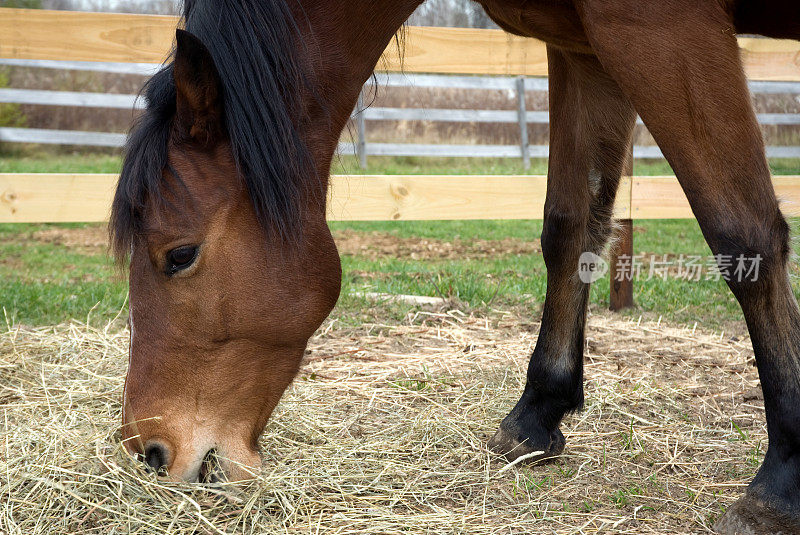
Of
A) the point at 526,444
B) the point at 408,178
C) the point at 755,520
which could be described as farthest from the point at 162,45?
the point at 755,520

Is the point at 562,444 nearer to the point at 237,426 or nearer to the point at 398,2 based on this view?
the point at 237,426

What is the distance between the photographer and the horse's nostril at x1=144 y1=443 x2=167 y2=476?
1.78 m

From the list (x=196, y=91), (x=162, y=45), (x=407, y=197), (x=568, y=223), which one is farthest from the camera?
(x=407, y=197)

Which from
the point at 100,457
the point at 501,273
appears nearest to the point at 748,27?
the point at 100,457

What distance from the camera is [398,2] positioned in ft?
6.56

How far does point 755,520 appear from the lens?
1804mm

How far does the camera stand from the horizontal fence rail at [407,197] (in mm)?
3992

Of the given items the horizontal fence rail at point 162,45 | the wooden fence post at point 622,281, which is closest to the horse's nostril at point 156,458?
the horizontal fence rail at point 162,45

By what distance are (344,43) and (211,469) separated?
1.19 m

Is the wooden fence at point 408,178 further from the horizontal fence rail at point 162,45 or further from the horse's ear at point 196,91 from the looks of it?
the horse's ear at point 196,91

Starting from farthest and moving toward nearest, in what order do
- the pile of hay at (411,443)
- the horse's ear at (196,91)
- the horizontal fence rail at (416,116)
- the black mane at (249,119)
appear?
the horizontal fence rail at (416,116) → the pile of hay at (411,443) → the black mane at (249,119) → the horse's ear at (196,91)

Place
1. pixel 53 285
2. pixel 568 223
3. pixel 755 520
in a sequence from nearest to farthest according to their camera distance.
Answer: pixel 755 520
pixel 568 223
pixel 53 285

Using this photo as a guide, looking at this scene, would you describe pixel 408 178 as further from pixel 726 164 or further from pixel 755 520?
pixel 755 520

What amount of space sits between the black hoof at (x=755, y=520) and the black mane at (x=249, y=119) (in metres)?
1.36
